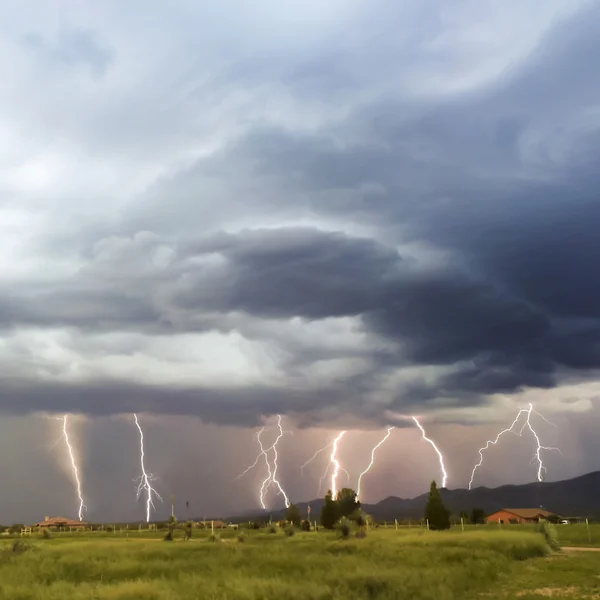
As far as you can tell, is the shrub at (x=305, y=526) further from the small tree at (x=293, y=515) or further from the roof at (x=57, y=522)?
the roof at (x=57, y=522)

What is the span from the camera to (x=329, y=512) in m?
98.8

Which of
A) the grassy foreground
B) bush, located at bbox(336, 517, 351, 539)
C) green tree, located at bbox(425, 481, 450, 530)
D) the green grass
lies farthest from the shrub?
the green grass

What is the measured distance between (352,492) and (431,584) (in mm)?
78232

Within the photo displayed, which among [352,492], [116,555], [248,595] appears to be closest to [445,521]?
[352,492]

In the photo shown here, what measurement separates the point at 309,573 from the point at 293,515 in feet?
257

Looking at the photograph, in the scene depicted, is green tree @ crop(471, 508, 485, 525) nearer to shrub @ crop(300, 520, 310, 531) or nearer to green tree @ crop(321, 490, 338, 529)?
green tree @ crop(321, 490, 338, 529)

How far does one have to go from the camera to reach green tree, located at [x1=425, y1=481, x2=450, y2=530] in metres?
81.1

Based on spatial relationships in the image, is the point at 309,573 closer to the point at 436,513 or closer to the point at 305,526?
the point at 436,513

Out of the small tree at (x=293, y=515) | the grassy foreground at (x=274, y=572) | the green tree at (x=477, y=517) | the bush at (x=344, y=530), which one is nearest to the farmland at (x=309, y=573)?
the grassy foreground at (x=274, y=572)

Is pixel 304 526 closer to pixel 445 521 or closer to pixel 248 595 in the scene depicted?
pixel 445 521

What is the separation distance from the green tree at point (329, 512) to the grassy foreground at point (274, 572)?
157 ft

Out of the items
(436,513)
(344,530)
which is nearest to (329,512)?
(436,513)

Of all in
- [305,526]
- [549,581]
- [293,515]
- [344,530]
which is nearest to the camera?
[549,581]

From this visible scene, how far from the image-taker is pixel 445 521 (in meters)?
81.4
